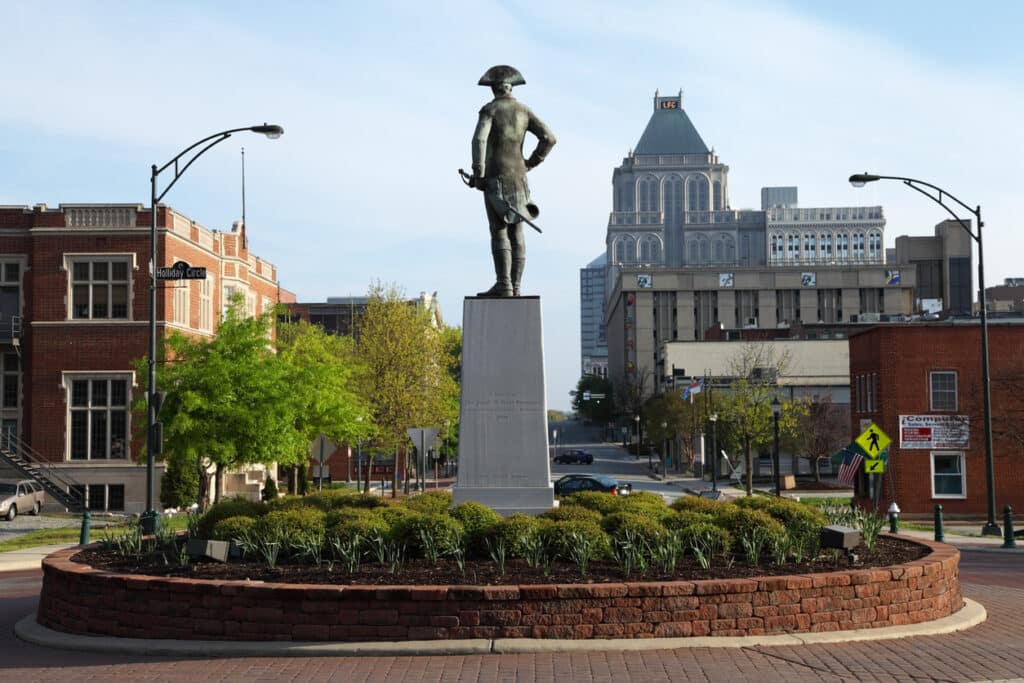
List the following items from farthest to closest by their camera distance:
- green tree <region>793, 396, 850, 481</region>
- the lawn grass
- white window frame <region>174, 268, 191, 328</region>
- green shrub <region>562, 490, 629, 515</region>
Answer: green tree <region>793, 396, 850, 481</region> < white window frame <region>174, 268, 191, 328</region> < the lawn grass < green shrub <region>562, 490, 629, 515</region>

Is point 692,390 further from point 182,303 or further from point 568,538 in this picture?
point 568,538

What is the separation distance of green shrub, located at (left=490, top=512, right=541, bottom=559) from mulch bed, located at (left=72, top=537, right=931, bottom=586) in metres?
0.15

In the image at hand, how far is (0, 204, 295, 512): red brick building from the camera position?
42.4 meters

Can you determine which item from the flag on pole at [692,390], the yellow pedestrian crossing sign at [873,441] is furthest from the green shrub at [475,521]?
the flag on pole at [692,390]

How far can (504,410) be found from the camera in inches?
668

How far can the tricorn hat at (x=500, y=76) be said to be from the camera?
17688 millimetres

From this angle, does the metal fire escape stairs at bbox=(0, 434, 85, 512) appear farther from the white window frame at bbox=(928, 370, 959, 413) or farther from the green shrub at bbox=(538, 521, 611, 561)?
the white window frame at bbox=(928, 370, 959, 413)

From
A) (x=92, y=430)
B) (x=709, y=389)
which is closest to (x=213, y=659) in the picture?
(x=92, y=430)

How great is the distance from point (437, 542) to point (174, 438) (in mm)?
23516

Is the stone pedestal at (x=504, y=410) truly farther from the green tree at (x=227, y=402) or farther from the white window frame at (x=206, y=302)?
the white window frame at (x=206, y=302)

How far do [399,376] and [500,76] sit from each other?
114ft

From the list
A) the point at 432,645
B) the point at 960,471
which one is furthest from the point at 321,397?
the point at 432,645

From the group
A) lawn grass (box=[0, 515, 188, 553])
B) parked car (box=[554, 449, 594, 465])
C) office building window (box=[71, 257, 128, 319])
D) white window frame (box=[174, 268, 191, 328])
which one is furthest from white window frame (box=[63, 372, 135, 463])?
parked car (box=[554, 449, 594, 465])

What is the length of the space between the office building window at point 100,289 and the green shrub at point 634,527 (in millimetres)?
32804
